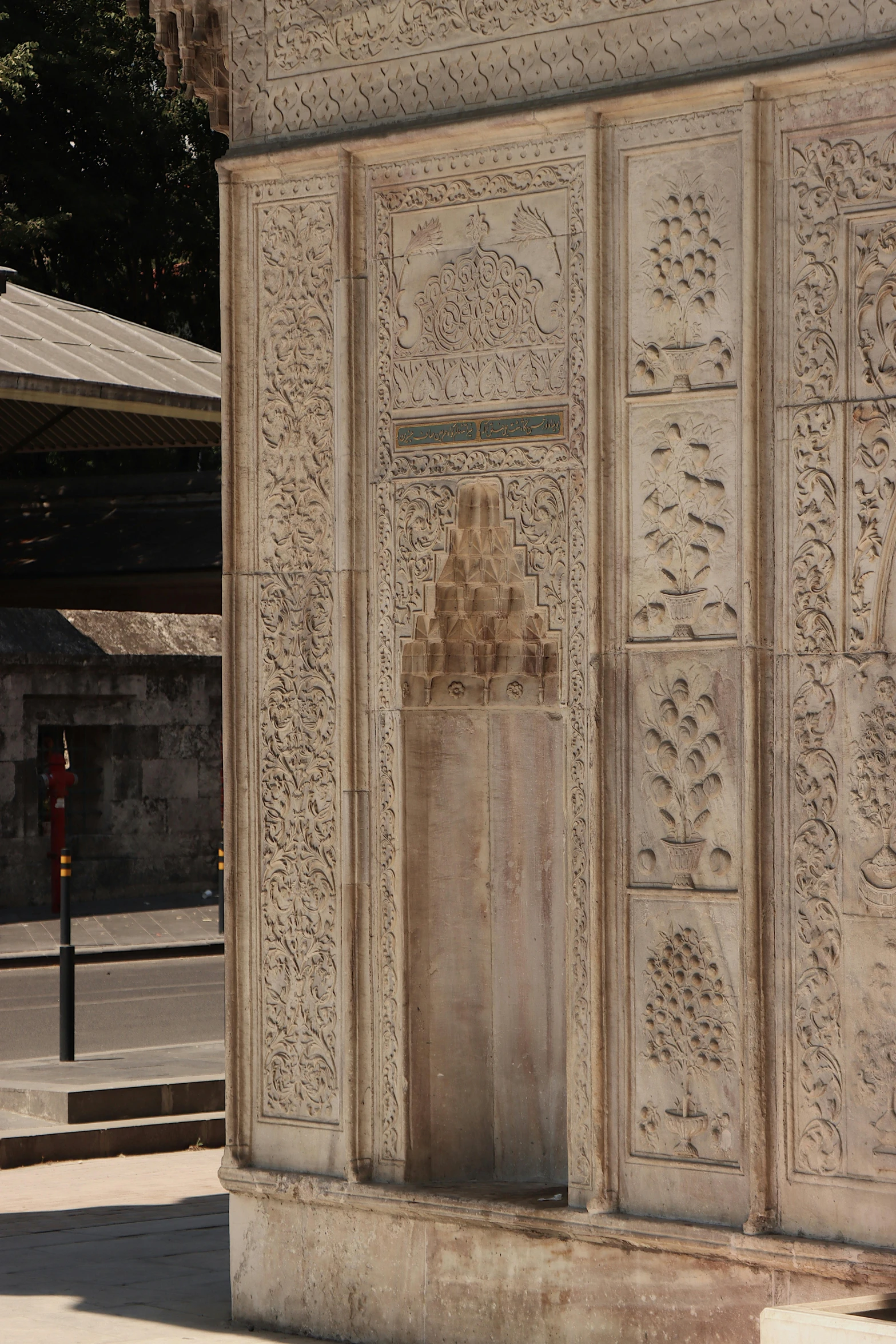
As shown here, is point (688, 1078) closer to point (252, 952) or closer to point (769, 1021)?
point (769, 1021)

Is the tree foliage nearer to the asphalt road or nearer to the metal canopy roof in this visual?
the metal canopy roof

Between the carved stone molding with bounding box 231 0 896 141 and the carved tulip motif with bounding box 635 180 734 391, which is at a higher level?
the carved stone molding with bounding box 231 0 896 141

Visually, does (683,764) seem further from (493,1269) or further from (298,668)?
(493,1269)

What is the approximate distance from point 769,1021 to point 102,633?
630 inches

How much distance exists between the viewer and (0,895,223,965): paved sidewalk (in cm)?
1859

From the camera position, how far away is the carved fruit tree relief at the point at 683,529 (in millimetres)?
5996

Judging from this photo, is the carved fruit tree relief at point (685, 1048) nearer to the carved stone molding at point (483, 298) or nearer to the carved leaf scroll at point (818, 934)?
the carved leaf scroll at point (818, 934)

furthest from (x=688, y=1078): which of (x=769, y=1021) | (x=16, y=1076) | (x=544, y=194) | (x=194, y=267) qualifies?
(x=194, y=267)

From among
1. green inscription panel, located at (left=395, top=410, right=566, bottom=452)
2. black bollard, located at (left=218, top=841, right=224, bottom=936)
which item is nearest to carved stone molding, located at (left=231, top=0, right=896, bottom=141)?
green inscription panel, located at (left=395, top=410, right=566, bottom=452)

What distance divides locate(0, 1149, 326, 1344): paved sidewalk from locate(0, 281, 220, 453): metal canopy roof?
1213cm

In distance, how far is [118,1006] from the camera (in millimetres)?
15172

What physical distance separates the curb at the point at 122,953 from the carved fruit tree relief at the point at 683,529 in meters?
12.6

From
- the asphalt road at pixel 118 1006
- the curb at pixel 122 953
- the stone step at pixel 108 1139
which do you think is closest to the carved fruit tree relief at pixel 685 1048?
the stone step at pixel 108 1139

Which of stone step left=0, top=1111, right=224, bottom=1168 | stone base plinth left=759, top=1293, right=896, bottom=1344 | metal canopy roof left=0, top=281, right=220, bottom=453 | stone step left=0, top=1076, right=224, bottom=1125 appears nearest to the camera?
stone base plinth left=759, top=1293, right=896, bottom=1344
